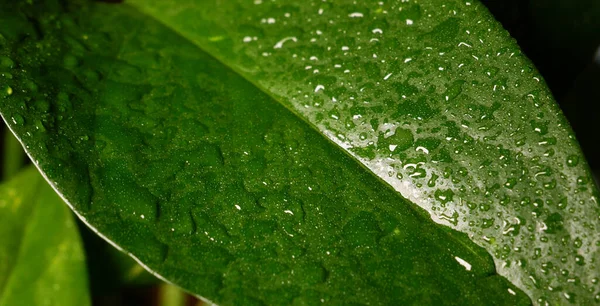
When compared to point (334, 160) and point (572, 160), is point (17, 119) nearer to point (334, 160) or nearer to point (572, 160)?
point (334, 160)

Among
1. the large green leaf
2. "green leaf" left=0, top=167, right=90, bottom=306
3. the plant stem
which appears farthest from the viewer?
the plant stem

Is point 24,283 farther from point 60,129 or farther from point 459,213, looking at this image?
→ point 459,213

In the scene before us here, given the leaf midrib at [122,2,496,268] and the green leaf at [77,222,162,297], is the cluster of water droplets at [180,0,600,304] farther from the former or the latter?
the green leaf at [77,222,162,297]

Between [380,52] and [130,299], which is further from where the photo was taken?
[130,299]

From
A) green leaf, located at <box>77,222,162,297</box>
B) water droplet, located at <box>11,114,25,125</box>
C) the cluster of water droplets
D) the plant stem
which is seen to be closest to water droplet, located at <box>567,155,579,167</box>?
the cluster of water droplets

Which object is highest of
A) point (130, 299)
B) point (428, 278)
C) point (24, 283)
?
point (428, 278)

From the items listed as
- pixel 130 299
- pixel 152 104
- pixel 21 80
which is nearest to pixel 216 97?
pixel 152 104
